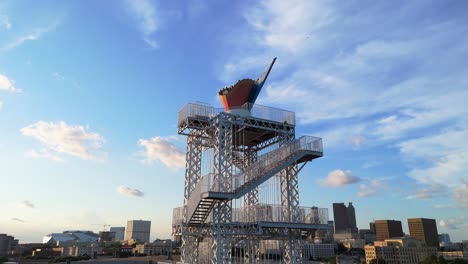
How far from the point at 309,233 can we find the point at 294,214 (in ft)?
7.99

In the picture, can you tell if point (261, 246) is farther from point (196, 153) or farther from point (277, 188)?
point (196, 153)

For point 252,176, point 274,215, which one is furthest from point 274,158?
point 274,215

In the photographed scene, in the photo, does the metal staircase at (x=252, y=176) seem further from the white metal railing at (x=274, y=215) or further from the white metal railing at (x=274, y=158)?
the white metal railing at (x=274, y=215)

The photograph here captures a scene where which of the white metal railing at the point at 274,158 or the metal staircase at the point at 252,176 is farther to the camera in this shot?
the white metal railing at the point at 274,158

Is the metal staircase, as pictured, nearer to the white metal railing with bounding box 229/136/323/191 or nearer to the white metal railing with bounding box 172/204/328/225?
the white metal railing with bounding box 229/136/323/191

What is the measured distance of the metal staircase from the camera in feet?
88.6

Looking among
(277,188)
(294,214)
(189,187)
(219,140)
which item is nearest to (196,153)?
(189,187)

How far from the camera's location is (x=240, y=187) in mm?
27641

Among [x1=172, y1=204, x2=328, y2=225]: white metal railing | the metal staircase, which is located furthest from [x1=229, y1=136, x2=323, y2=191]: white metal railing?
[x1=172, y1=204, x2=328, y2=225]: white metal railing

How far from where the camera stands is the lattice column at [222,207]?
27031 millimetres

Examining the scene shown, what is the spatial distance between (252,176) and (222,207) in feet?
11.5

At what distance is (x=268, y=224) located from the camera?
1079 inches

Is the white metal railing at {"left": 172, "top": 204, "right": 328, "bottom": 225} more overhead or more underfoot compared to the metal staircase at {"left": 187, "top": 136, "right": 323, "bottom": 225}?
more underfoot

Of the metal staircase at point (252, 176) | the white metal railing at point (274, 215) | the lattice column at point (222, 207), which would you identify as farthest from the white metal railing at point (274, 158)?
the white metal railing at point (274, 215)
